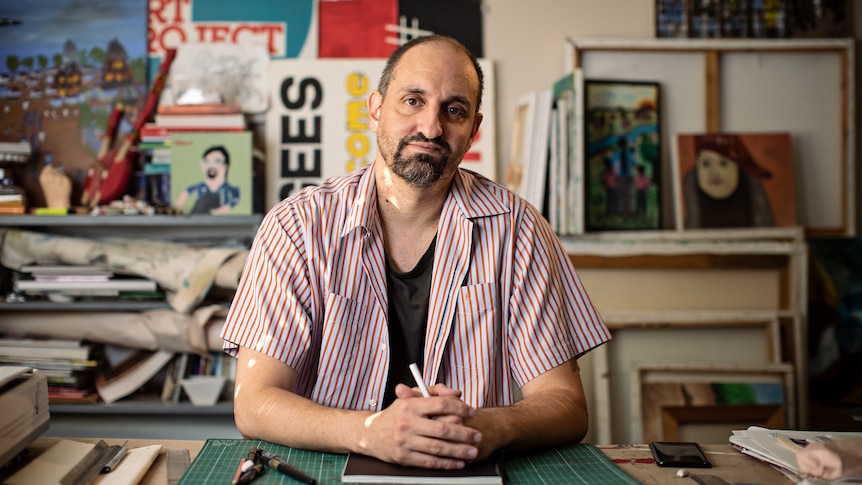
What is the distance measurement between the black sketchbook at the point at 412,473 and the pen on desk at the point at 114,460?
431 mm

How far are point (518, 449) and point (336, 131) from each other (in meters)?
2.33

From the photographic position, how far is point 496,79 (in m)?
3.50

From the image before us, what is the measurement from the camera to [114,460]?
1.31 metres

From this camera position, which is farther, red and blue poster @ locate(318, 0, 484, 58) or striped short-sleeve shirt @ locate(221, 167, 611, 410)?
red and blue poster @ locate(318, 0, 484, 58)

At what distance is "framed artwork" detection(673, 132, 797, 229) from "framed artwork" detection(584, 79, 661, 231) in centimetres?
13

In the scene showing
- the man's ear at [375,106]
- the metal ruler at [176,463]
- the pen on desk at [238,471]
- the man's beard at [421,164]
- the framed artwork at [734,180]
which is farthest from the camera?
the framed artwork at [734,180]

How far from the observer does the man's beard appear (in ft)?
5.76

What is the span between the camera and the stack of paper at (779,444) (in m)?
1.29

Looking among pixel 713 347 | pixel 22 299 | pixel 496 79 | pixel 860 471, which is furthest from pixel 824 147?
pixel 22 299

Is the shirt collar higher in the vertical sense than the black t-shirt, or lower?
A: higher

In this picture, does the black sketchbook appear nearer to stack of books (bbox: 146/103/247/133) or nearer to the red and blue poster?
stack of books (bbox: 146/103/247/133)

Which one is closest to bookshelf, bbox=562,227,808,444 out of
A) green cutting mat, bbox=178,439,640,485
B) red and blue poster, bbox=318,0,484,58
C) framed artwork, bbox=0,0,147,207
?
red and blue poster, bbox=318,0,484,58

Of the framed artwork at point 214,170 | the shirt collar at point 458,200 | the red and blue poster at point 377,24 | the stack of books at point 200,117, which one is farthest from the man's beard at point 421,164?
the red and blue poster at point 377,24

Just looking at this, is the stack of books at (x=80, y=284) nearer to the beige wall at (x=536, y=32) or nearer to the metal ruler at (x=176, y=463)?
the beige wall at (x=536, y=32)
